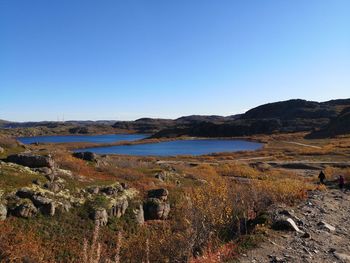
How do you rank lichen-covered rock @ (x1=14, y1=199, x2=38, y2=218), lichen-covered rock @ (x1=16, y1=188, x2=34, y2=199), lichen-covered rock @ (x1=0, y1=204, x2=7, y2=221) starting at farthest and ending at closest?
lichen-covered rock @ (x1=16, y1=188, x2=34, y2=199) → lichen-covered rock @ (x1=14, y1=199, x2=38, y2=218) → lichen-covered rock @ (x1=0, y1=204, x2=7, y2=221)

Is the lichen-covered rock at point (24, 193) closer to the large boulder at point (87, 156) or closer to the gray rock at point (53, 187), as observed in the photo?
the gray rock at point (53, 187)

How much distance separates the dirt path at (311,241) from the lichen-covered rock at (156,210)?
9.58 metres

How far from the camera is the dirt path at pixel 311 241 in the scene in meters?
9.96

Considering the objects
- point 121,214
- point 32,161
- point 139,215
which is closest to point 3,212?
point 121,214

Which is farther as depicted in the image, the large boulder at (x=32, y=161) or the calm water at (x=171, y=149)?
the calm water at (x=171, y=149)

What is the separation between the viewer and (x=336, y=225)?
13625mm

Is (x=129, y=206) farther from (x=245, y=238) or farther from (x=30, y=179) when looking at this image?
(x=245, y=238)

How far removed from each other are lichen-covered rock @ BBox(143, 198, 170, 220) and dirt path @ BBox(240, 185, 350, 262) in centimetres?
958

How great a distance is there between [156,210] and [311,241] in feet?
43.3

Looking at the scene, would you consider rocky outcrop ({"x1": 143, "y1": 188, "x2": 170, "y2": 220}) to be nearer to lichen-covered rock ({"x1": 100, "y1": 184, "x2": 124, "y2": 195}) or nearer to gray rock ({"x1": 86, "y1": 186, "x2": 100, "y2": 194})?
lichen-covered rock ({"x1": 100, "y1": 184, "x2": 124, "y2": 195})

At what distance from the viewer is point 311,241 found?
1129 cm

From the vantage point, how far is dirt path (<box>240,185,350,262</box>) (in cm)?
996

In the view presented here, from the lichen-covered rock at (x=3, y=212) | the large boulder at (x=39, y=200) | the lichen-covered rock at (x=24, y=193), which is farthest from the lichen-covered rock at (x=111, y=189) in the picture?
the lichen-covered rock at (x=3, y=212)

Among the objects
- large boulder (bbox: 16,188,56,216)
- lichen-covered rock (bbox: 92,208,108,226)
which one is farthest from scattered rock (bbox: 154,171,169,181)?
large boulder (bbox: 16,188,56,216)
